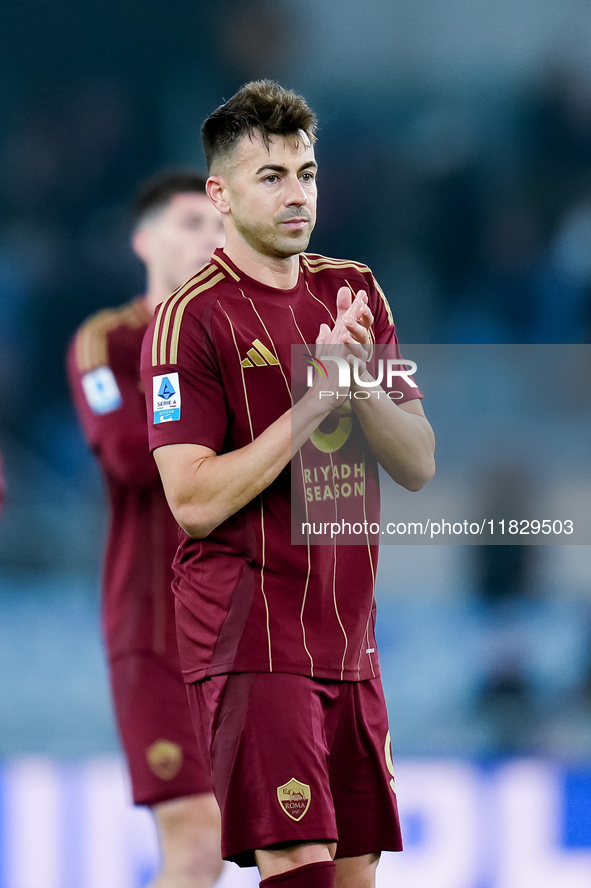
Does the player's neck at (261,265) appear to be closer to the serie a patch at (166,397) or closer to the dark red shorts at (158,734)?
the serie a patch at (166,397)

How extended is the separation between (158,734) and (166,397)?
1278 mm

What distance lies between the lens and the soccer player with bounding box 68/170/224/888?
2844mm

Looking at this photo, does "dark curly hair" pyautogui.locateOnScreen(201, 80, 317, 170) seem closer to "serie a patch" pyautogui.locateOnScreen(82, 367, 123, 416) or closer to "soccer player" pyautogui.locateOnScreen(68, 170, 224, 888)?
"soccer player" pyautogui.locateOnScreen(68, 170, 224, 888)

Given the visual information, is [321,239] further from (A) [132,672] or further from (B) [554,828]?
(B) [554,828]

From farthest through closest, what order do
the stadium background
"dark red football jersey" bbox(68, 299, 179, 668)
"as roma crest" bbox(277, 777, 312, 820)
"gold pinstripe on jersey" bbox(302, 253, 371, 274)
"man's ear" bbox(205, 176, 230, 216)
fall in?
the stadium background, "dark red football jersey" bbox(68, 299, 179, 668), "gold pinstripe on jersey" bbox(302, 253, 371, 274), "man's ear" bbox(205, 176, 230, 216), "as roma crest" bbox(277, 777, 312, 820)

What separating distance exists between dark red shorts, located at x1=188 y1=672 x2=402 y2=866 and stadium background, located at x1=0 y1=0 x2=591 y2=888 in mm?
1221

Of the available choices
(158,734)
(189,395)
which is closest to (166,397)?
(189,395)

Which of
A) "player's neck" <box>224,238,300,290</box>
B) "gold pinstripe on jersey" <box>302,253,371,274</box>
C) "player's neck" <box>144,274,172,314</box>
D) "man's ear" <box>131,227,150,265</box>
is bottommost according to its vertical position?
"player's neck" <box>224,238,300,290</box>

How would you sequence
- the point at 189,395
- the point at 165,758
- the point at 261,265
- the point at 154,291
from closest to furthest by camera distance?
the point at 189,395 → the point at 261,265 → the point at 165,758 → the point at 154,291

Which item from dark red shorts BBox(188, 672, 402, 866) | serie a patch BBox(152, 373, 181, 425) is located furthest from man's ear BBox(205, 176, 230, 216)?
dark red shorts BBox(188, 672, 402, 866)

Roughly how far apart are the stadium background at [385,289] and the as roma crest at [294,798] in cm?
137

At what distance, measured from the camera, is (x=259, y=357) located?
1902 mm

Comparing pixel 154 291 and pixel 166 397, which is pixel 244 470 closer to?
pixel 166 397

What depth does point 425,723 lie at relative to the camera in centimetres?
316
